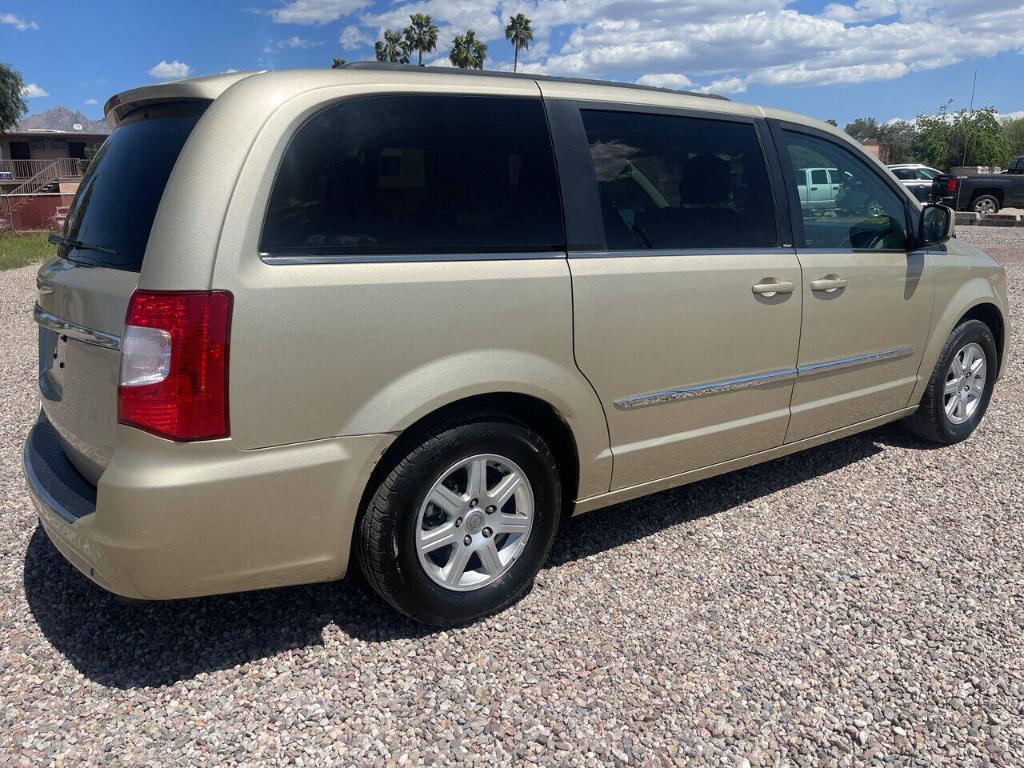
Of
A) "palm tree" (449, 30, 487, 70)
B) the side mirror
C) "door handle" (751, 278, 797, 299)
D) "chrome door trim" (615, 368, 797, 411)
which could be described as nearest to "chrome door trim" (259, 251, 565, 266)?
"chrome door trim" (615, 368, 797, 411)

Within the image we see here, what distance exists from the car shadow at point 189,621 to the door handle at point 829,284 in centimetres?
139

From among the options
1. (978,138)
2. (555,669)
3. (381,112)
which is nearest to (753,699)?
(555,669)

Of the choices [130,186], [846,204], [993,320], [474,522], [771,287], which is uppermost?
[846,204]

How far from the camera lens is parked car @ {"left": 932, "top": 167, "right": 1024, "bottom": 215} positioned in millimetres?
23406

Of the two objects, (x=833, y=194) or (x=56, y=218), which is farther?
(x=56, y=218)

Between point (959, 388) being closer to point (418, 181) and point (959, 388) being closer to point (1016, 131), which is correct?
point (418, 181)

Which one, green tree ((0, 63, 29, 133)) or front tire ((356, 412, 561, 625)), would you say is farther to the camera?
green tree ((0, 63, 29, 133))

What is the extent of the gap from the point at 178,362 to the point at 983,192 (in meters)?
26.6

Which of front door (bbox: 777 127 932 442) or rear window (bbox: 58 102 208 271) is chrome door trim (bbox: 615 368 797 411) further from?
rear window (bbox: 58 102 208 271)

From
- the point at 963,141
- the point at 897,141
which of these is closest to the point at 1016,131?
the point at 897,141

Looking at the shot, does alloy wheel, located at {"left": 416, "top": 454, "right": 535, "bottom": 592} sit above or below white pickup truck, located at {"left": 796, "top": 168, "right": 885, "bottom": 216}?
below

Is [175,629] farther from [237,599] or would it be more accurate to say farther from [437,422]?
[437,422]

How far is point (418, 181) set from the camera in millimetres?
2600

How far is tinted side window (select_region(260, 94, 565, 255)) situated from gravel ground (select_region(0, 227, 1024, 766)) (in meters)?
1.39
